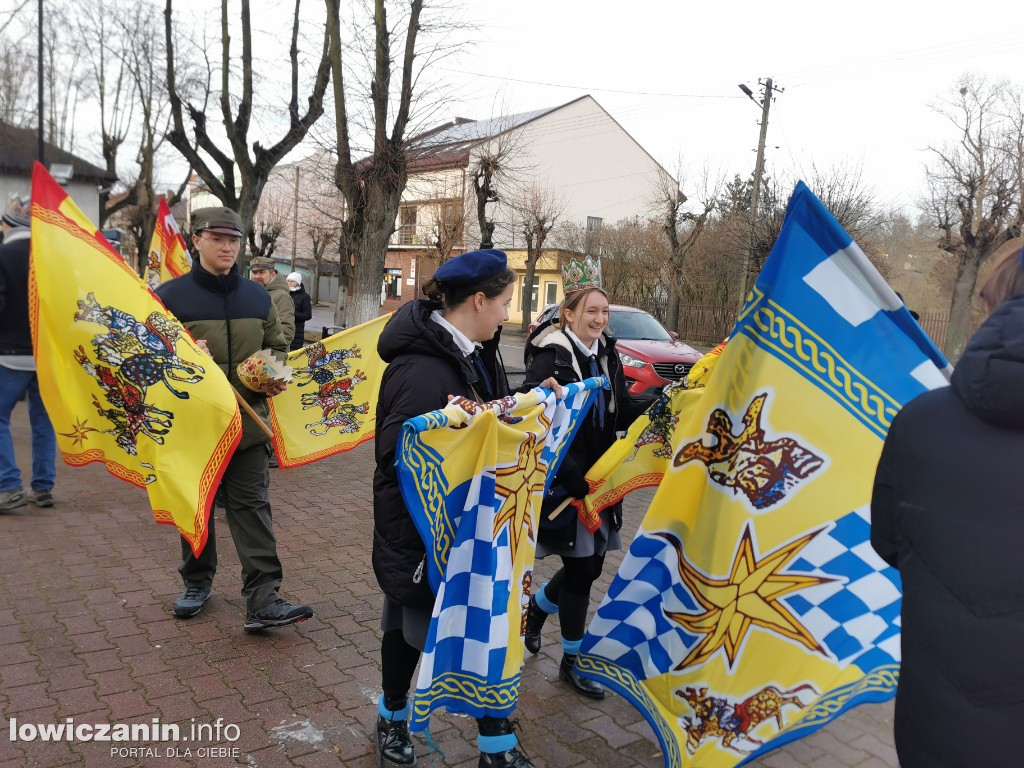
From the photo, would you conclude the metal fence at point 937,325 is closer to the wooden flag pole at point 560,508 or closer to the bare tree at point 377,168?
the bare tree at point 377,168

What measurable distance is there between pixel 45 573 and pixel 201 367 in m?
1.77

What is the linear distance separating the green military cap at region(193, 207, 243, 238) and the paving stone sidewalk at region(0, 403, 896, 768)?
2043 millimetres

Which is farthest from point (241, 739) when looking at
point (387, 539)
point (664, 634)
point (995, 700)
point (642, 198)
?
point (642, 198)

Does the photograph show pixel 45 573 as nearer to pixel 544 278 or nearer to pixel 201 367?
pixel 201 367

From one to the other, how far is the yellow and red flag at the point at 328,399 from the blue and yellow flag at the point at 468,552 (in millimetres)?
3351

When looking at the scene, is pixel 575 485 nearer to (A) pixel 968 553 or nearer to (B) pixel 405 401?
(B) pixel 405 401

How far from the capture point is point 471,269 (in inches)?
104

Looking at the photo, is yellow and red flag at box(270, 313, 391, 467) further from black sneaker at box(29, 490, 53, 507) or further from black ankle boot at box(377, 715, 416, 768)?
black ankle boot at box(377, 715, 416, 768)

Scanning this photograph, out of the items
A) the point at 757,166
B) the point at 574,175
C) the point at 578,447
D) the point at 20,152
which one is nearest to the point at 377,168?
the point at 578,447

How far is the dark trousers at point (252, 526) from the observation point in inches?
151

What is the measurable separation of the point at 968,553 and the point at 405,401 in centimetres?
163

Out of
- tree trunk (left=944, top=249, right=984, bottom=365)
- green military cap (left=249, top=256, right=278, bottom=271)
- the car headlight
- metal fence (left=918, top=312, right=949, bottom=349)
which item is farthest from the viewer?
metal fence (left=918, top=312, right=949, bottom=349)

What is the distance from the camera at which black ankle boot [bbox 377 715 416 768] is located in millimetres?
2828

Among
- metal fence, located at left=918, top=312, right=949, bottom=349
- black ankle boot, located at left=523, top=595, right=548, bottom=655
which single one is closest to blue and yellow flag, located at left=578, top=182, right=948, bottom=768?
black ankle boot, located at left=523, top=595, right=548, bottom=655
